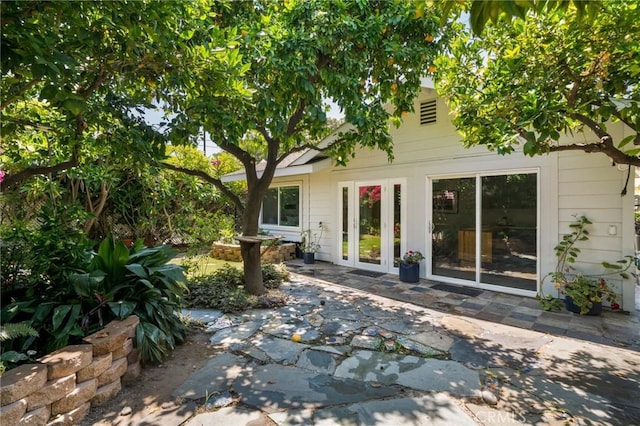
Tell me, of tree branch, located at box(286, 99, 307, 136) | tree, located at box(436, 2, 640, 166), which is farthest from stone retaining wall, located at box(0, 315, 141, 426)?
tree, located at box(436, 2, 640, 166)

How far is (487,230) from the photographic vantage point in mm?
6184

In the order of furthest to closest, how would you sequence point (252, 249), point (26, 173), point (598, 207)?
point (252, 249), point (598, 207), point (26, 173)

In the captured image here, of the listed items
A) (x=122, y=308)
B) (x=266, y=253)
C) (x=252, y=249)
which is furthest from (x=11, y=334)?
(x=266, y=253)

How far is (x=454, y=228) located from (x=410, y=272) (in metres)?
1.30

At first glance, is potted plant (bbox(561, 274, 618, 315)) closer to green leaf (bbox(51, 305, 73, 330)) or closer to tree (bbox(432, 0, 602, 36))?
tree (bbox(432, 0, 602, 36))

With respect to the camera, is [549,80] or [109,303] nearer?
[109,303]

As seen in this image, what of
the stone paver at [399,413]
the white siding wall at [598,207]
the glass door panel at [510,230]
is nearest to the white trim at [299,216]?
the glass door panel at [510,230]

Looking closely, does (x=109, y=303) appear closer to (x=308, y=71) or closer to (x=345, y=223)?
(x=308, y=71)

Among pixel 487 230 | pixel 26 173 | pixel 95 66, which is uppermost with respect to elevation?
pixel 95 66

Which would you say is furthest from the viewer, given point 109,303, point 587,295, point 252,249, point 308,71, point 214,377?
point 252,249

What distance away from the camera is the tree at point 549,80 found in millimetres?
3158

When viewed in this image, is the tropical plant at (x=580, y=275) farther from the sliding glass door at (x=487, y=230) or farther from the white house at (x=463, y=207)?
the sliding glass door at (x=487, y=230)

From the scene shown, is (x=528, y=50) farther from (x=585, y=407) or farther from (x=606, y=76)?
(x=585, y=407)

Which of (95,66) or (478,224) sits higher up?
(95,66)
